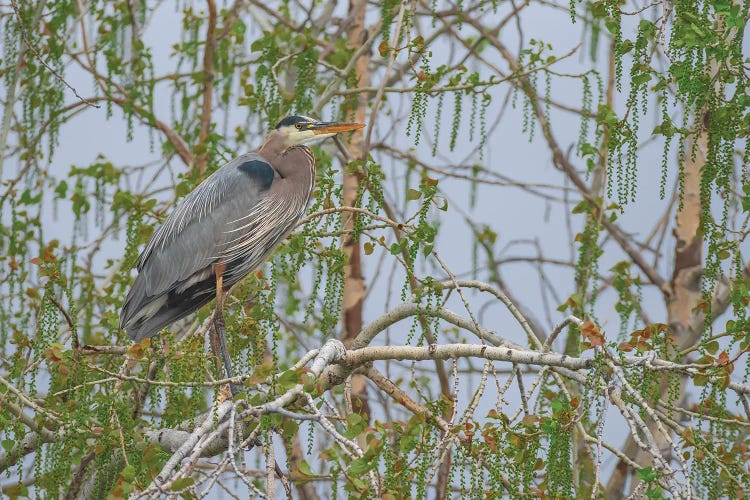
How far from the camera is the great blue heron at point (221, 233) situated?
425 cm

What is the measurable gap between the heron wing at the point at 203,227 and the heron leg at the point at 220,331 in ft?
0.22

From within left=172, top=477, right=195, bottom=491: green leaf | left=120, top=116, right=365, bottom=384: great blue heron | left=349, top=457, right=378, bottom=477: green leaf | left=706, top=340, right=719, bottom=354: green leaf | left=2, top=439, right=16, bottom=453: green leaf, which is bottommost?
left=172, top=477, right=195, bottom=491: green leaf

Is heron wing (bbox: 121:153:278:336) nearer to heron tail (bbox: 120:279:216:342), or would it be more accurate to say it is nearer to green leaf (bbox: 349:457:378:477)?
heron tail (bbox: 120:279:216:342)

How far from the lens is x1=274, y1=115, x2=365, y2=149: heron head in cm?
456

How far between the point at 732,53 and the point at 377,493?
4.72 ft

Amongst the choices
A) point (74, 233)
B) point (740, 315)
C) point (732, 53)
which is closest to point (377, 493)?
point (740, 315)

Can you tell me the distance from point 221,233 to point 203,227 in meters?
0.09

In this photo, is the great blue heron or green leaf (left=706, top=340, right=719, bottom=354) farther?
the great blue heron

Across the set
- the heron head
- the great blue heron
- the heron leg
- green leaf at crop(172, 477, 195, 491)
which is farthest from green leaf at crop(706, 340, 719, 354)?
the heron head

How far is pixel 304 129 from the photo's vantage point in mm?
4590

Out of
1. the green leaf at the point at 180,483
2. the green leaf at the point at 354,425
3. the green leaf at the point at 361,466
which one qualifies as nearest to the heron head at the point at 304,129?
the green leaf at the point at 354,425

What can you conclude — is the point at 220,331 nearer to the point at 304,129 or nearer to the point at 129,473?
the point at 304,129

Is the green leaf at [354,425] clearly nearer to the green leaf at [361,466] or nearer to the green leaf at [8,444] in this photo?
the green leaf at [361,466]

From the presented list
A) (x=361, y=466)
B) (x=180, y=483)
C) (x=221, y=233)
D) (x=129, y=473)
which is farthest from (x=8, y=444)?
(x=221, y=233)
